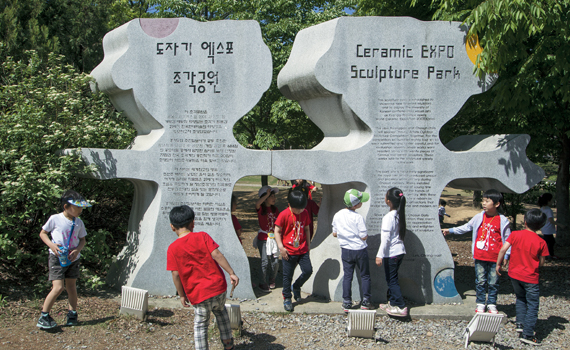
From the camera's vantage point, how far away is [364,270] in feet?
19.9

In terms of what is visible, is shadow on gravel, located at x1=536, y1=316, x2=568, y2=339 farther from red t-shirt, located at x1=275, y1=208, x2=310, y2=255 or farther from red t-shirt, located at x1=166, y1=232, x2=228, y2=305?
red t-shirt, located at x1=166, y1=232, x2=228, y2=305

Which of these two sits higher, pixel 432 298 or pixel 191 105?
pixel 191 105

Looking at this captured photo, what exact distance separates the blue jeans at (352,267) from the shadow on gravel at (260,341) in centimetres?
122

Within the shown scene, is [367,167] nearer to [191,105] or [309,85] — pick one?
[309,85]

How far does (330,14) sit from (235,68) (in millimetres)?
8401

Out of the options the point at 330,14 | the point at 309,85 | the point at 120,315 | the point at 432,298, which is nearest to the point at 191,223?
the point at 120,315

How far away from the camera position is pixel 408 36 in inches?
266

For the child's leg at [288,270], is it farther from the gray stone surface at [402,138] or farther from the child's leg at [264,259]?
the child's leg at [264,259]

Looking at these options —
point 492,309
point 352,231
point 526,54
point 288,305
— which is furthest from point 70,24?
point 492,309

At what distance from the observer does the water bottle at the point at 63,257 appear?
17.1 ft

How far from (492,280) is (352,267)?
5.99 ft

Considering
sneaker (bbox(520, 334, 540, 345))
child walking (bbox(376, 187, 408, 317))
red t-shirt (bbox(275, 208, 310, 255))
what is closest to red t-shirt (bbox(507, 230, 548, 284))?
sneaker (bbox(520, 334, 540, 345))

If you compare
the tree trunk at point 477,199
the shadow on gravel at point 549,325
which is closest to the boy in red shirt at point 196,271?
the shadow on gravel at point 549,325

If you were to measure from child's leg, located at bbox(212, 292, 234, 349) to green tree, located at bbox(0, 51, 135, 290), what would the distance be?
8.82 ft
